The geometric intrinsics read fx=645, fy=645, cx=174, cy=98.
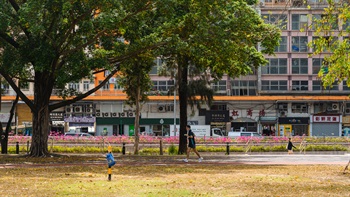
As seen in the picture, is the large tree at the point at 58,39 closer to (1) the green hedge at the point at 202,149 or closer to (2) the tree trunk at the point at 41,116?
(2) the tree trunk at the point at 41,116

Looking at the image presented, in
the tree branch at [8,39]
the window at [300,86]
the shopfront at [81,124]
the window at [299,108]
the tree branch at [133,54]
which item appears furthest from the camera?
the window at [299,108]

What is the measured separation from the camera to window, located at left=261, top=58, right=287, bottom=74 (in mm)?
76000

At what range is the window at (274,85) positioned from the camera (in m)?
76.4

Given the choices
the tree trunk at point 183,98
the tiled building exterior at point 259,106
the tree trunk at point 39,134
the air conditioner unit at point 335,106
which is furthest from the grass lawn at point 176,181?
the air conditioner unit at point 335,106

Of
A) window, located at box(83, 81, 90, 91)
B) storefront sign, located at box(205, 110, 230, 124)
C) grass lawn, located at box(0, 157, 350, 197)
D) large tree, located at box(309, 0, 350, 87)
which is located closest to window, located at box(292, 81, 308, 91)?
storefront sign, located at box(205, 110, 230, 124)

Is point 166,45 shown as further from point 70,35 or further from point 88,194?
point 88,194

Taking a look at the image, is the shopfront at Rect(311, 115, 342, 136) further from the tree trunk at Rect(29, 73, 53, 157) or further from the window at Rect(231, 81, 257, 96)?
the tree trunk at Rect(29, 73, 53, 157)

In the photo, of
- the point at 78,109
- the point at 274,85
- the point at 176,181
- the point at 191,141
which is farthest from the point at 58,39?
the point at 274,85

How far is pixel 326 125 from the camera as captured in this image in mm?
76312

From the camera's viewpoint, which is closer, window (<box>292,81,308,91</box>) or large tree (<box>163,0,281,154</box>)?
large tree (<box>163,0,281,154</box>)

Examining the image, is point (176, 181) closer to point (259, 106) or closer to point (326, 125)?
point (259, 106)

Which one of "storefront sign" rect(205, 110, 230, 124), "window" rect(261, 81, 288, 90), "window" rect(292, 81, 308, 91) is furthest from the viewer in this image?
"window" rect(261, 81, 288, 90)

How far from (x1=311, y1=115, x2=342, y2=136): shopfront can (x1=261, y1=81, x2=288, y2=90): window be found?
503 centimetres

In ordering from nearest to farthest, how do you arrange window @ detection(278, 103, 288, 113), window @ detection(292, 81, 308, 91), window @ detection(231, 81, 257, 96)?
window @ detection(292, 81, 308, 91) → window @ detection(278, 103, 288, 113) → window @ detection(231, 81, 257, 96)
